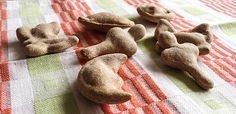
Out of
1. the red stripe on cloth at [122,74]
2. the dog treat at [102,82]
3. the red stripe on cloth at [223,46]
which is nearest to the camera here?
the dog treat at [102,82]

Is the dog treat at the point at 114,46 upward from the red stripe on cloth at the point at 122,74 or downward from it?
upward

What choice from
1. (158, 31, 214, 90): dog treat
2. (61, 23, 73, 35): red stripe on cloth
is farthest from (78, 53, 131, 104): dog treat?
(61, 23, 73, 35): red stripe on cloth

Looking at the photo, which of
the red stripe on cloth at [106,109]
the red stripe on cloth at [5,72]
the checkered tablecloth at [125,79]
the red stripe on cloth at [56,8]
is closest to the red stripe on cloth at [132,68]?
the checkered tablecloth at [125,79]

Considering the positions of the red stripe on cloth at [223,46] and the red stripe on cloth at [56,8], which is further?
the red stripe on cloth at [56,8]

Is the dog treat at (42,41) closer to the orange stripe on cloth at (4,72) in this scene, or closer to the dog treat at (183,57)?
the orange stripe on cloth at (4,72)

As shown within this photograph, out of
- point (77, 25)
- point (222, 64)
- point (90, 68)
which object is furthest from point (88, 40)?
point (222, 64)

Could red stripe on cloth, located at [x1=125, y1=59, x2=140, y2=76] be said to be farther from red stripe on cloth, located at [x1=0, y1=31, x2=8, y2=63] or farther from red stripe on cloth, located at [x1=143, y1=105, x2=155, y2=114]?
red stripe on cloth, located at [x1=0, y1=31, x2=8, y2=63]
